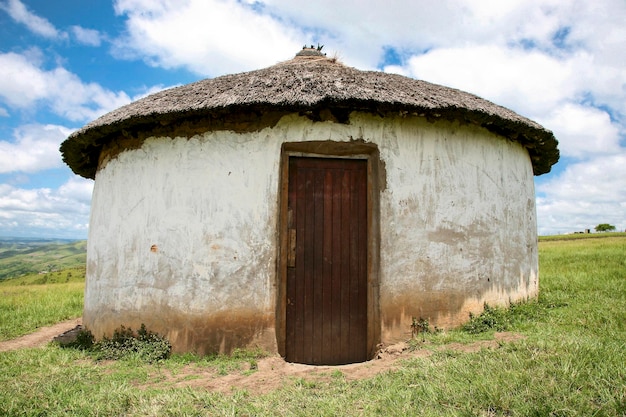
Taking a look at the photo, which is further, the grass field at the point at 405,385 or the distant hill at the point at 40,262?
the distant hill at the point at 40,262

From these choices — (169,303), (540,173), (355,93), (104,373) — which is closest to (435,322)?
(355,93)

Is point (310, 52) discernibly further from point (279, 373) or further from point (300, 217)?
point (279, 373)

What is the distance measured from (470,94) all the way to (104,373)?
597cm

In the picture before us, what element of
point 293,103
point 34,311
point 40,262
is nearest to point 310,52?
point 293,103

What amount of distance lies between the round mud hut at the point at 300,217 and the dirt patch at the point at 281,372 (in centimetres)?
30

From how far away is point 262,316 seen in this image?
4855 mm

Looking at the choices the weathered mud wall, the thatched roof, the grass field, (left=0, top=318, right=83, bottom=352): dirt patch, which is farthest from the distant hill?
the grass field

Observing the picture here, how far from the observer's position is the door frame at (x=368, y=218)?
4.95m

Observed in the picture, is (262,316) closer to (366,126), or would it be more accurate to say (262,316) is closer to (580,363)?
(366,126)

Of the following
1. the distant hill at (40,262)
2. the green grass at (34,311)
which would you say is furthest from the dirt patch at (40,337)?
the distant hill at (40,262)

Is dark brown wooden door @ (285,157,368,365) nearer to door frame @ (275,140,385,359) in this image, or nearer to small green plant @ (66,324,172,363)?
door frame @ (275,140,385,359)

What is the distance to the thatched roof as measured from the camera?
484cm

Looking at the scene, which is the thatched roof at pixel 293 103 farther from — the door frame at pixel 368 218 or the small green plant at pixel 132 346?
the small green plant at pixel 132 346

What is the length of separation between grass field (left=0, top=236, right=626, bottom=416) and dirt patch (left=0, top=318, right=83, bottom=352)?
1.07m
